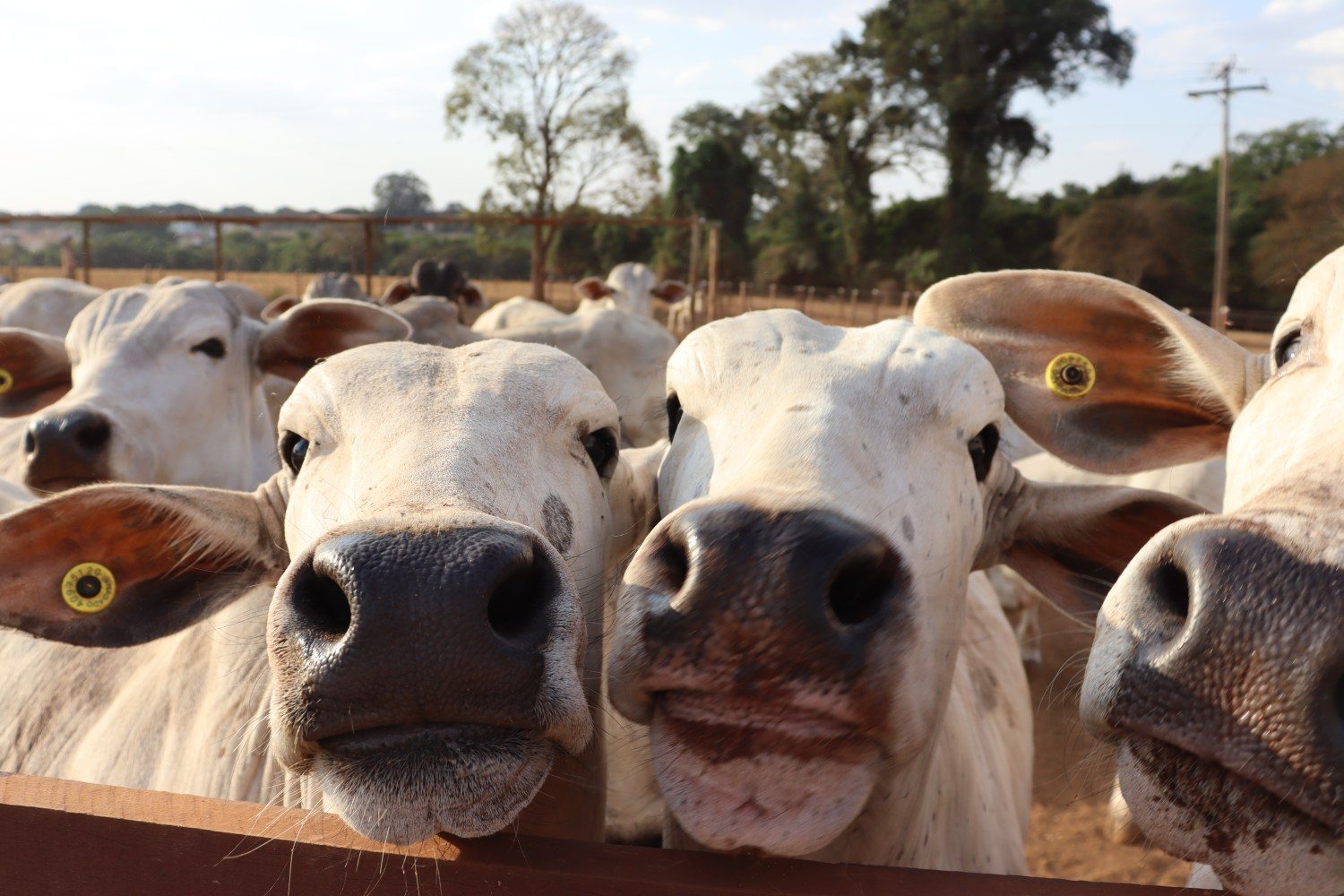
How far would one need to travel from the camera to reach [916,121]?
45688 mm

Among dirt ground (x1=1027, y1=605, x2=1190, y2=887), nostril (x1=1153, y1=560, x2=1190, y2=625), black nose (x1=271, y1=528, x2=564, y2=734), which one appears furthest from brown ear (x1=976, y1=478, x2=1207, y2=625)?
dirt ground (x1=1027, y1=605, x2=1190, y2=887)

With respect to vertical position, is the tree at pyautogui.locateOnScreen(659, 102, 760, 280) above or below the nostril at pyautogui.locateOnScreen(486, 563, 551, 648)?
above

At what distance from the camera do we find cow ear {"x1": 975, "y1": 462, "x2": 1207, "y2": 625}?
9.14 ft

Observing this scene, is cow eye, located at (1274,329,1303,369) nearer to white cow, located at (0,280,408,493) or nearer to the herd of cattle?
the herd of cattle

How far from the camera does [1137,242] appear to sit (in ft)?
110

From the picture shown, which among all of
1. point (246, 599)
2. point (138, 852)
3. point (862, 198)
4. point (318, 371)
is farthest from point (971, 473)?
point (862, 198)

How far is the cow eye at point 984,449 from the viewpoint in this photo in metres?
2.56

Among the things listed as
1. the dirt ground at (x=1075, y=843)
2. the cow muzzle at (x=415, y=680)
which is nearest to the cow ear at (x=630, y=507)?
the cow muzzle at (x=415, y=680)

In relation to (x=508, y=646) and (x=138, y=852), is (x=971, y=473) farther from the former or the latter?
(x=138, y=852)

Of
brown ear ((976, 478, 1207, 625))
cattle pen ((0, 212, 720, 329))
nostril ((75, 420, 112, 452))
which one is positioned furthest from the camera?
cattle pen ((0, 212, 720, 329))

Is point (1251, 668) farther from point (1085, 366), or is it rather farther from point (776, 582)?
point (1085, 366)

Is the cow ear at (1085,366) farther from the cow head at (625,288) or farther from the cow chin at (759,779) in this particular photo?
the cow head at (625,288)

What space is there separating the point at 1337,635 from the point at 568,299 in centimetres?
2452

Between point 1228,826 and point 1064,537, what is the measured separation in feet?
4.94
